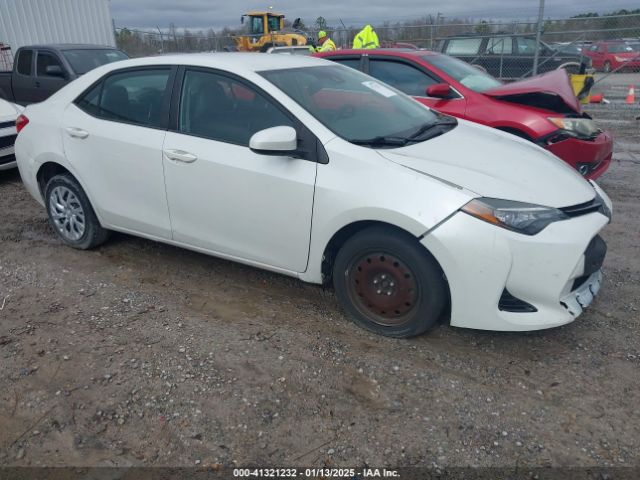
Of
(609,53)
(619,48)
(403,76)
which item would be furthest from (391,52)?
(619,48)

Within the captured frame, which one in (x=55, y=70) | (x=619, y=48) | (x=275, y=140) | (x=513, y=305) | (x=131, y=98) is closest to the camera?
(x=513, y=305)

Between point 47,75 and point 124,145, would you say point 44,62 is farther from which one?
point 124,145

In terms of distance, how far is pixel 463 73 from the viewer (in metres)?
6.38

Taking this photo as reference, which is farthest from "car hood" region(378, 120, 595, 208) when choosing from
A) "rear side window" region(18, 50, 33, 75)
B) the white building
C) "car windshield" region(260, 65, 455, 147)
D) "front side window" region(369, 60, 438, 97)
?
the white building

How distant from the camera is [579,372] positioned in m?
2.98

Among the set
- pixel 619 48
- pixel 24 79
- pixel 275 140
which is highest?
pixel 275 140

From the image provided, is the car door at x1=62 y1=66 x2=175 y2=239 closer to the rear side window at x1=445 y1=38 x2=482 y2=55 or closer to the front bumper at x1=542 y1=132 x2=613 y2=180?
the front bumper at x1=542 y1=132 x2=613 y2=180

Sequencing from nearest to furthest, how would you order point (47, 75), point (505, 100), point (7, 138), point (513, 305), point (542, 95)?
point (513, 305), point (542, 95), point (505, 100), point (7, 138), point (47, 75)

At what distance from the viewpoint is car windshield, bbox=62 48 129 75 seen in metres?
9.51

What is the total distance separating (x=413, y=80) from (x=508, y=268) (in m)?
3.98

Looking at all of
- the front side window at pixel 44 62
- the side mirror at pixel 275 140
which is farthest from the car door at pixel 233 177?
the front side window at pixel 44 62

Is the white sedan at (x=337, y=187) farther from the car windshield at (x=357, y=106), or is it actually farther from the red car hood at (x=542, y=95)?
the red car hood at (x=542, y=95)

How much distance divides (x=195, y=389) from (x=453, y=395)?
1377mm

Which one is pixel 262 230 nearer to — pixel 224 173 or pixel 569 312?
pixel 224 173
